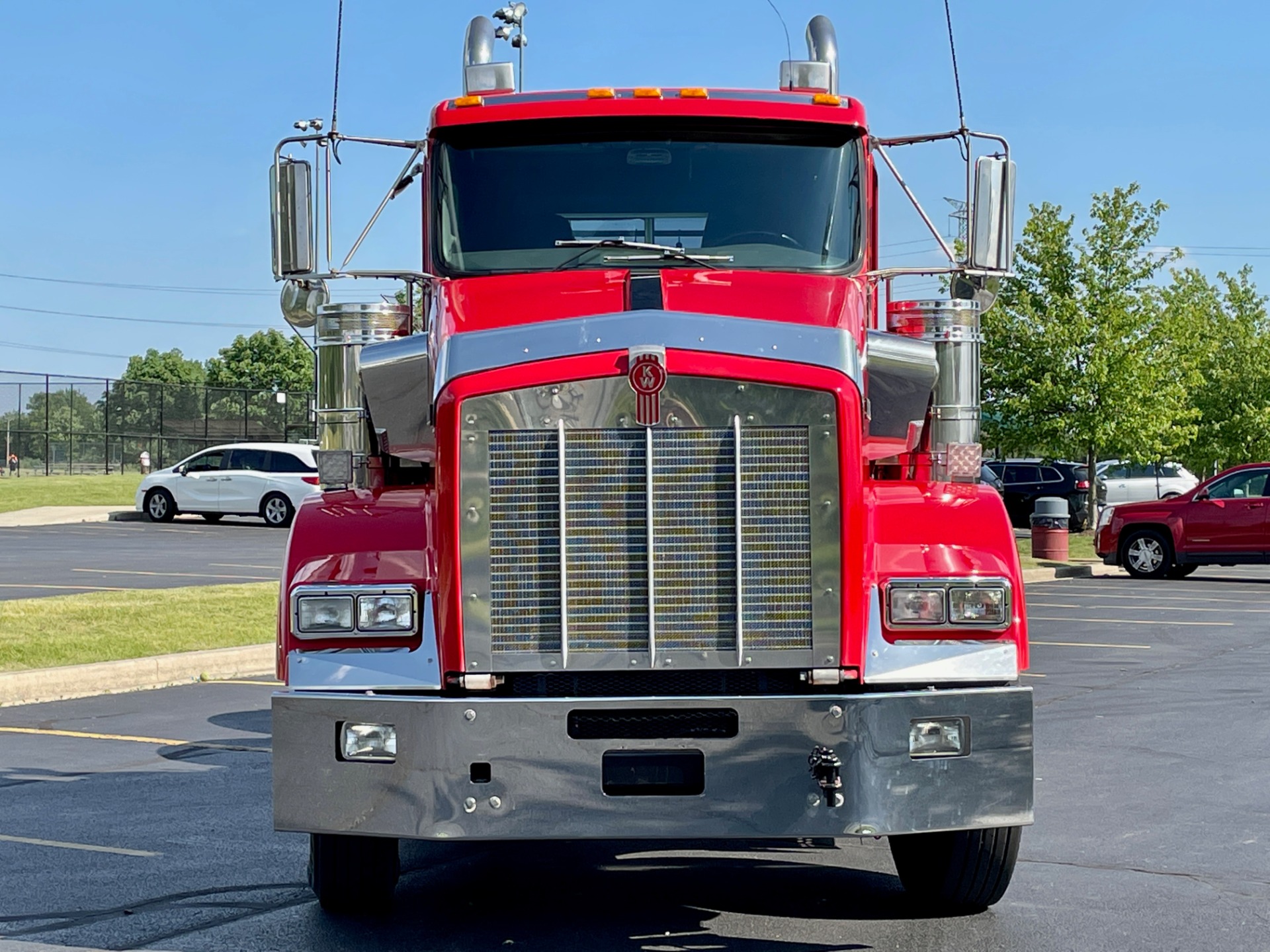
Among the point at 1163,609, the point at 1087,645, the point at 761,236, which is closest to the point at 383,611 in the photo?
the point at 761,236

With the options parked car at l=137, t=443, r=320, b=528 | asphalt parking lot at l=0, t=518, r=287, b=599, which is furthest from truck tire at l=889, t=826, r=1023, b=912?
parked car at l=137, t=443, r=320, b=528

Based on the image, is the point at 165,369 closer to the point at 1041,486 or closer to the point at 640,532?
the point at 1041,486

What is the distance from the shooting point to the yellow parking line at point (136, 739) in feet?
31.1

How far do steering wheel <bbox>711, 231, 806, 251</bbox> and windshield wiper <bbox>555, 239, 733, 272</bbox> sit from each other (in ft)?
0.54

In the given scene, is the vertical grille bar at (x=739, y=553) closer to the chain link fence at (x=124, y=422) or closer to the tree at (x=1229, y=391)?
the tree at (x=1229, y=391)

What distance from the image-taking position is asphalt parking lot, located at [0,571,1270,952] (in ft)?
18.2

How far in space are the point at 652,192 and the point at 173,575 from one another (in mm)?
15776

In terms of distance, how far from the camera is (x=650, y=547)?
16.8 feet

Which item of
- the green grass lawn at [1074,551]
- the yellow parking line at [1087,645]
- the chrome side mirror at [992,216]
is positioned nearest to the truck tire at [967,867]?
the chrome side mirror at [992,216]

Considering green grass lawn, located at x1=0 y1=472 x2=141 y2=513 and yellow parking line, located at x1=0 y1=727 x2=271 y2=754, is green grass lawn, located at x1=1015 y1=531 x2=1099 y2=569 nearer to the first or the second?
yellow parking line, located at x1=0 y1=727 x2=271 y2=754

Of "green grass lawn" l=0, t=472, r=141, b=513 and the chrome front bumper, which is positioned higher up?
"green grass lawn" l=0, t=472, r=141, b=513

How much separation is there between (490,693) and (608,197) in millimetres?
2447

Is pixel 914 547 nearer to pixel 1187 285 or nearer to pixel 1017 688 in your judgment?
pixel 1017 688

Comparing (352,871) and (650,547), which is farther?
(352,871)
